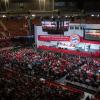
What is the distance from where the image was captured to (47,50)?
32.6 meters

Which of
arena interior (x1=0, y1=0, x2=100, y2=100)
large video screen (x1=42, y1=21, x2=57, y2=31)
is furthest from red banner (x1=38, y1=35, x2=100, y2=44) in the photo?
large video screen (x1=42, y1=21, x2=57, y2=31)

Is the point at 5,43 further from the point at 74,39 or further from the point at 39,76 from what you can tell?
the point at 39,76

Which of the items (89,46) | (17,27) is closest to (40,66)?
(89,46)

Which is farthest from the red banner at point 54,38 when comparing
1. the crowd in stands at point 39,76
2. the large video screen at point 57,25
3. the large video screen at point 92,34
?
the large video screen at point 57,25

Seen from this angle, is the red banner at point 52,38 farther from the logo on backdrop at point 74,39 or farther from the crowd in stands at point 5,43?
the crowd in stands at point 5,43

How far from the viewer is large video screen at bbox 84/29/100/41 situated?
27.6 metres

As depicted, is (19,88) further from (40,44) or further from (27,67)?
(40,44)

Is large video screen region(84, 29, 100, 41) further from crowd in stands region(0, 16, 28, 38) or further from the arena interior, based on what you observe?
crowd in stands region(0, 16, 28, 38)

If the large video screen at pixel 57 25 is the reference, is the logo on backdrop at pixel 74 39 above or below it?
below

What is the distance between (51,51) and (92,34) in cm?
744

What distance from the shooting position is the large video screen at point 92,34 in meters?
27.6

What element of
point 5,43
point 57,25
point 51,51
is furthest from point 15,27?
point 57,25

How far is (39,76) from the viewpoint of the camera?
20.1 meters

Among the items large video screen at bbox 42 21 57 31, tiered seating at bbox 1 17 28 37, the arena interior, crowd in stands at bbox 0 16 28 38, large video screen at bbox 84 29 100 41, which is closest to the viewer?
the arena interior
